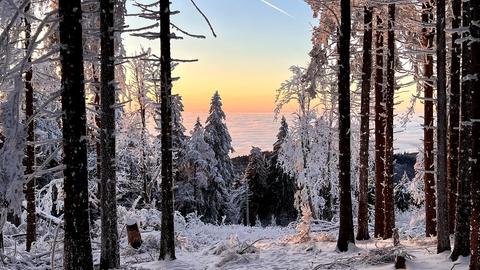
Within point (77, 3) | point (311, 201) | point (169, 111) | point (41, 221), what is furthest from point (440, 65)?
point (311, 201)

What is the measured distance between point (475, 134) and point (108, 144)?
25.6 feet

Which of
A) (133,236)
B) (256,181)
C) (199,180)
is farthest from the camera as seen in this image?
(256,181)

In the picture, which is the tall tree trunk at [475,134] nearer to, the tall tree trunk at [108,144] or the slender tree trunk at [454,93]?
the slender tree trunk at [454,93]

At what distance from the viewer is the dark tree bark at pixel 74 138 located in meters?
7.09

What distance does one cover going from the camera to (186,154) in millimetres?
42469

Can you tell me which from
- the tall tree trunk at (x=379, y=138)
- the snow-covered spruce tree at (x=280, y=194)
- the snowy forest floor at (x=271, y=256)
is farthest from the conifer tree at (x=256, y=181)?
the tall tree trunk at (x=379, y=138)

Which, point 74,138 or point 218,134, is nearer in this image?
point 74,138

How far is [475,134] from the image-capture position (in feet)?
26.7

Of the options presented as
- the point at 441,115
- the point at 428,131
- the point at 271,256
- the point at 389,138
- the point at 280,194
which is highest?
the point at 441,115

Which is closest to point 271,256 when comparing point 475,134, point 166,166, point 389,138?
point 166,166

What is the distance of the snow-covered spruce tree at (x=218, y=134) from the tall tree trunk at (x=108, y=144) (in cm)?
3247

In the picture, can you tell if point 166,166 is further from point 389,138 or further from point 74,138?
point 389,138

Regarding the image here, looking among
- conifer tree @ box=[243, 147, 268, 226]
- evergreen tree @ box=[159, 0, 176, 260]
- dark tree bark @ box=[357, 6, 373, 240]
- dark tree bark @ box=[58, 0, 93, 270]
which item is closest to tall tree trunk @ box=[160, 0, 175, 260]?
evergreen tree @ box=[159, 0, 176, 260]

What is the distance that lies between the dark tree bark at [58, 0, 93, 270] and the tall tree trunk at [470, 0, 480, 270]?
255 inches
